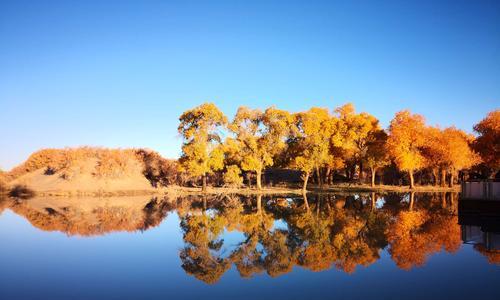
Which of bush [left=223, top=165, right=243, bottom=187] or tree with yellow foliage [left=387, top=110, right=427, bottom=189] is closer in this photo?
bush [left=223, top=165, right=243, bottom=187]

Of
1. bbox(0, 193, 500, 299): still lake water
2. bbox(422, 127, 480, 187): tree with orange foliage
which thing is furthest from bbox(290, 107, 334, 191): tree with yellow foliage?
bbox(0, 193, 500, 299): still lake water

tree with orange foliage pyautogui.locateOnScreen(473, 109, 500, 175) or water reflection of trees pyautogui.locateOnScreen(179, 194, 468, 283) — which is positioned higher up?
tree with orange foliage pyautogui.locateOnScreen(473, 109, 500, 175)

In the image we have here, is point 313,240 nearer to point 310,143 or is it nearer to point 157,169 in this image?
point 310,143

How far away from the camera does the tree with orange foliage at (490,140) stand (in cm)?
5420

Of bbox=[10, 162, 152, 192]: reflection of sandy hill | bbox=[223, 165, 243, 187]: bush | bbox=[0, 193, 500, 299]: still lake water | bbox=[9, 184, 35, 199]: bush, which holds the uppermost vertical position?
bbox=[223, 165, 243, 187]: bush

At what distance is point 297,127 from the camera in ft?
186

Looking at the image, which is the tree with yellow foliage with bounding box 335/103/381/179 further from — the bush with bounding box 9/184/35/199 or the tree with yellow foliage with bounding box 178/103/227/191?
the bush with bounding box 9/184/35/199

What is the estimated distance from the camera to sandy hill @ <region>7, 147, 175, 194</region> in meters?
50.7

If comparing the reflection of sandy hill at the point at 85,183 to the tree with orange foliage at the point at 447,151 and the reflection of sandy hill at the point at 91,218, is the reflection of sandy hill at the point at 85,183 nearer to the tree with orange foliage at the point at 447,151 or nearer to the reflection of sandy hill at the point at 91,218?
the reflection of sandy hill at the point at 91,218

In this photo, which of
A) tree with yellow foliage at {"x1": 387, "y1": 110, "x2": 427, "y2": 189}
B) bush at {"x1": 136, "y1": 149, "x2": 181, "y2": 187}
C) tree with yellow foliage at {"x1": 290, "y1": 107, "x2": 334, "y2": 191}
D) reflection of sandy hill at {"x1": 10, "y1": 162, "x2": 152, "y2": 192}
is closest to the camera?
reflection of sandy hill at {"x1": 10, "y1": 162, "x2": 152, "y2": 192}

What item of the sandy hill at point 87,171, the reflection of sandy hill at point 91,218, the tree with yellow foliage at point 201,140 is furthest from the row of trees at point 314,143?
the reflection of sandy hill at point 91,218

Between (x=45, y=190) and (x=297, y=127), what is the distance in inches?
1336

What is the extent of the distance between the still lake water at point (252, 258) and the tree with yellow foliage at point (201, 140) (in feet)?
76.8

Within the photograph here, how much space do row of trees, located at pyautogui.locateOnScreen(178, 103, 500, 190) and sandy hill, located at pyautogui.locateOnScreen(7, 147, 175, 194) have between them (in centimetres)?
875
